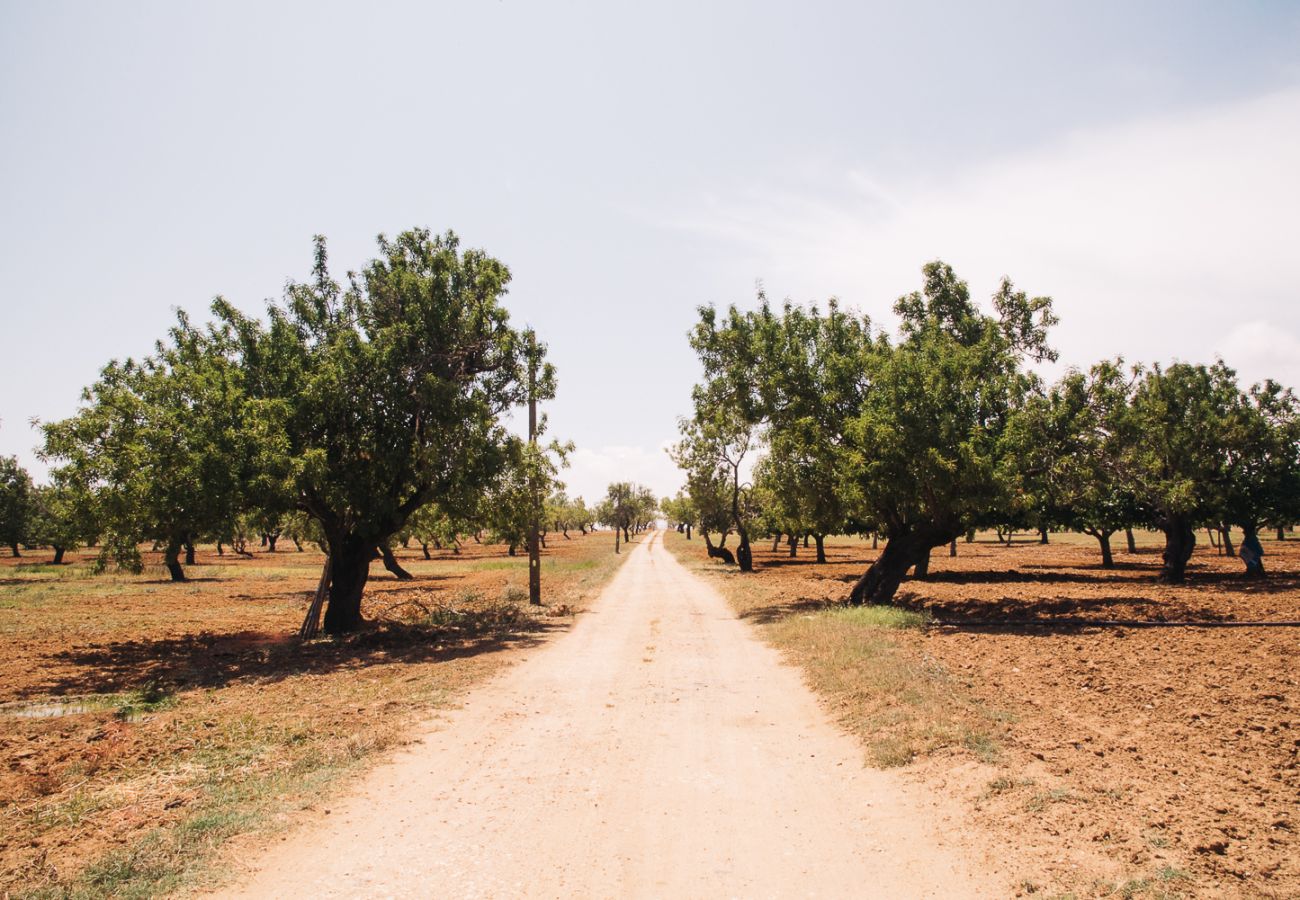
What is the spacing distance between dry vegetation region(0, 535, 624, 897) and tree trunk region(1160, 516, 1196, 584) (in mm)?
28046

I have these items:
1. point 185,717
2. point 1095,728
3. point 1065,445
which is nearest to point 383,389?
point 185,717

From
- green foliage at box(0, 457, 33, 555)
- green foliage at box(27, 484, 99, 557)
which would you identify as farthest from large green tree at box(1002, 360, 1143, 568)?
green foliage at box(0, 457, 33, 555)

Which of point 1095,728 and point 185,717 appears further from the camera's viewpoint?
point 185,717

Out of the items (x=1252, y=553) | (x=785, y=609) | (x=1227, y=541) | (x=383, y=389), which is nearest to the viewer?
(x=383, y=389)

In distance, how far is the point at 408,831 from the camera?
249 inches

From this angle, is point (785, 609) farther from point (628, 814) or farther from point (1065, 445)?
point (628, 814)

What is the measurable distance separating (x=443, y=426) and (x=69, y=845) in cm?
1402

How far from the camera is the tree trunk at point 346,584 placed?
20.5 metres

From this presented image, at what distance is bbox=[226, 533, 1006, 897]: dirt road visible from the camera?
5.39 metres

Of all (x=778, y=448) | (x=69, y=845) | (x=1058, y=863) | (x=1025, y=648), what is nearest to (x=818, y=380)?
(x=778, y=448)

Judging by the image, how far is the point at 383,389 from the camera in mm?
19438

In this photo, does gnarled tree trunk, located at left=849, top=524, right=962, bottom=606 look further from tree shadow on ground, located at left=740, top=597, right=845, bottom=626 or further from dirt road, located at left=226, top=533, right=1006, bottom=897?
dirt road, located at left=226, top=533, right=1006, bottom=897

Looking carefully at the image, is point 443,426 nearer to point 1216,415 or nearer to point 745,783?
point 745,783

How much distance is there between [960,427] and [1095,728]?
499 inches
